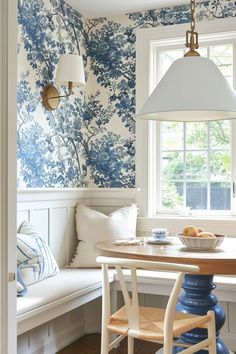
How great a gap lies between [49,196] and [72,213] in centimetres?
39

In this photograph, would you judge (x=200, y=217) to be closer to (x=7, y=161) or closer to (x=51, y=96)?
(x=51, y=96)

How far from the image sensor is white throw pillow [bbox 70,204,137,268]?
3.51 metres

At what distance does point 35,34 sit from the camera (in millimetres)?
3305

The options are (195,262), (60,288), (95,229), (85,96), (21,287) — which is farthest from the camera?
(85,96)

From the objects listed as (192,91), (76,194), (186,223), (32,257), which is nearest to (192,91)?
(192,91)

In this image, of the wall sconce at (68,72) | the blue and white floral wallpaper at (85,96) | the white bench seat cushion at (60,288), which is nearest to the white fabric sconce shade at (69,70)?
the wall sconce at (68,72)

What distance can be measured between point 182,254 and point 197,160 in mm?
1638

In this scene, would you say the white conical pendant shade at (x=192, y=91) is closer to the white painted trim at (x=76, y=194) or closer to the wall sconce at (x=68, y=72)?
the wall sconce at (x=68, y=72)

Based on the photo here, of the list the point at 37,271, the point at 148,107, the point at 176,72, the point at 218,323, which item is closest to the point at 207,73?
the point at 176,72

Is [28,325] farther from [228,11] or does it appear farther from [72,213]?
[228,11]

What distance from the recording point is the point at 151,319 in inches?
91.3

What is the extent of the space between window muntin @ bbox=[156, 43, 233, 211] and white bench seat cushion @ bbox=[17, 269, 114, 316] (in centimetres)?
91

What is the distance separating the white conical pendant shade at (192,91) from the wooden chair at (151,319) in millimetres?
805

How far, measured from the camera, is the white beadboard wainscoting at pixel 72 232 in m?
3.06
